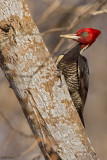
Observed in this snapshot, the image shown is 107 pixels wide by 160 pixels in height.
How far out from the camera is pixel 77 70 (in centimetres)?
374

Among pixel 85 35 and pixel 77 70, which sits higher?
pixel 85 35

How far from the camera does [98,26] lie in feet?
21.8

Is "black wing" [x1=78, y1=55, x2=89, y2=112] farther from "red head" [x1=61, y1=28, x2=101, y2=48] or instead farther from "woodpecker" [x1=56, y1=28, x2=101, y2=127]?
"red head" [x1=61, y1=28, x2=101, y2=48]

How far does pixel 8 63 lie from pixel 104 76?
186 inches

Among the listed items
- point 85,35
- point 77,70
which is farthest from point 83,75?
point 85,35

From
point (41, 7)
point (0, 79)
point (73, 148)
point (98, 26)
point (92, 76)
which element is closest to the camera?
point (73, 148)

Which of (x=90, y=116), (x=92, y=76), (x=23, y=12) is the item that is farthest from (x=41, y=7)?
(x=23, y=12)

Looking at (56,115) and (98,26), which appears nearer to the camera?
(56,115)

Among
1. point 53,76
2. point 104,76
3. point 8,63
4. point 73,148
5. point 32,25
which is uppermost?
point 32,25

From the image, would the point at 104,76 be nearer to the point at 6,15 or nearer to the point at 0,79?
the point at 0,79

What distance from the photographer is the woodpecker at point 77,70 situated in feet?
12.2

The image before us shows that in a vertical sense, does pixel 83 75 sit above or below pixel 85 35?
below

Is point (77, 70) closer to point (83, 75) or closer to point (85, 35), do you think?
point (83, 75)

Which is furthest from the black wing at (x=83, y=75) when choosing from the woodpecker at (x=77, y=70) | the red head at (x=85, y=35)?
the red head at (x=85, y=35)
